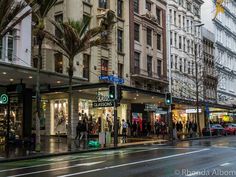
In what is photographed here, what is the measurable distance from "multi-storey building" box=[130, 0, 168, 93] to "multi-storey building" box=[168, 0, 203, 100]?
242cm

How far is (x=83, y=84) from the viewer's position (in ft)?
113

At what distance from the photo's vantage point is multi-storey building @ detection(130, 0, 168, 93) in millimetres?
47750

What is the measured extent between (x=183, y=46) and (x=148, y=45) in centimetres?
1274

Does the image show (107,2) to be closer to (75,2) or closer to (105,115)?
(75,2)

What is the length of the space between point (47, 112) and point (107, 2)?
12.8 metres

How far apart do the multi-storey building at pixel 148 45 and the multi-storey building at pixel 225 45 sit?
22.4 m

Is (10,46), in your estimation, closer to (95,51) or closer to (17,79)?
(17,79)

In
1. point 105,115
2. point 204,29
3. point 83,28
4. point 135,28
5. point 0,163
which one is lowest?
point 0,163

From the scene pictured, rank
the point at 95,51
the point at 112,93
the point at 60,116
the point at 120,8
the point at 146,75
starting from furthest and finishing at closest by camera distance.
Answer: the point at 146,75
the point at 120,8
the point at 95,51
the point at 60,116
the point at 112,93

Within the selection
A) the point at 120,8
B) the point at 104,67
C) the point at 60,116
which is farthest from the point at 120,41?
the point at 60,116

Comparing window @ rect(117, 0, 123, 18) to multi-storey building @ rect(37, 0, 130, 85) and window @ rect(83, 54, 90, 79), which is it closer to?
multi-storey building @ rect(37, 0, 130, 85)

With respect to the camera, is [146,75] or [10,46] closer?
[10,46]

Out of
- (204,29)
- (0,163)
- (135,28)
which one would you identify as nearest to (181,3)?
(204,29)

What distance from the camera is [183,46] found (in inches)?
2450
